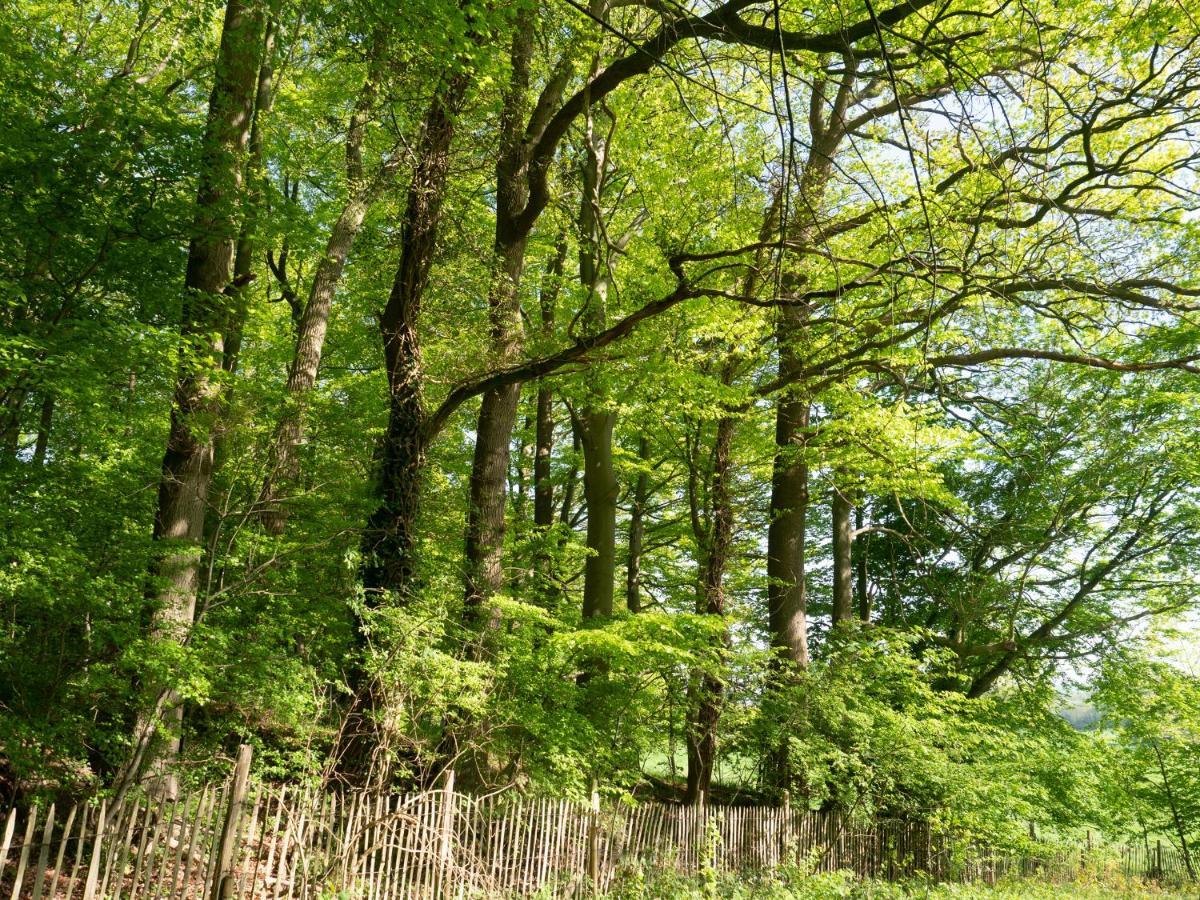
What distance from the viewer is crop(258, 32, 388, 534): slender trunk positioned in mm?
7961

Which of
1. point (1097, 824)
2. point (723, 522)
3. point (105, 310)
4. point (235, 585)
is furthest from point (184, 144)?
point (1097, 824)

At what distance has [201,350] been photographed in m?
6.96

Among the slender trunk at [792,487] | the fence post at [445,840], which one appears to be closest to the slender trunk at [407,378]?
the fence post at [445,840]

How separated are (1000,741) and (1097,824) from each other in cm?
613

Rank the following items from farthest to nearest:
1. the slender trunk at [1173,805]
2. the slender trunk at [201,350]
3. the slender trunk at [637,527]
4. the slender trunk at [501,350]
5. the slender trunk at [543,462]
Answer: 1. the slender trunk at [1173,805]
2. the slender trunk at [637,527]
3. the slender trunk at [543,462]
4. the slender trunk at [501,350]
5. the slender trunk at [201,350]

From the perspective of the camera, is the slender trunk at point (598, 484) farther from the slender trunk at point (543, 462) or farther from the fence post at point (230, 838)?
the fence post at point (230, 838)

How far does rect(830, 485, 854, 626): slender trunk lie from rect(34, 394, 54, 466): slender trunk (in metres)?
12.4

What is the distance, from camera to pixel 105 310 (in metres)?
6.58

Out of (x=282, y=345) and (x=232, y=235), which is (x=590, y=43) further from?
(x=282, y=345)

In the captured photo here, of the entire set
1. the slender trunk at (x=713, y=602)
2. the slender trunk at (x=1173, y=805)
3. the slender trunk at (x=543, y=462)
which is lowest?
the slender trunk at (x=1173, y=805)

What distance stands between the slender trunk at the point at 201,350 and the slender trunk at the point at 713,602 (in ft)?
21.2

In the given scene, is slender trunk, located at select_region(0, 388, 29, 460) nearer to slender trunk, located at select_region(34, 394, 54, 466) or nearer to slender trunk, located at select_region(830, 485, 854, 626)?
slender trunk, located at select_region(34, 394, 54, 466)

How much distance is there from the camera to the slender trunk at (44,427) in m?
6.65

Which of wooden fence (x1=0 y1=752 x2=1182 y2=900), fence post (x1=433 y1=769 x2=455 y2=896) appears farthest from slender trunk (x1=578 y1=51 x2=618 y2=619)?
fence post (x1=433 y1=769 x2=455 y2=896)
